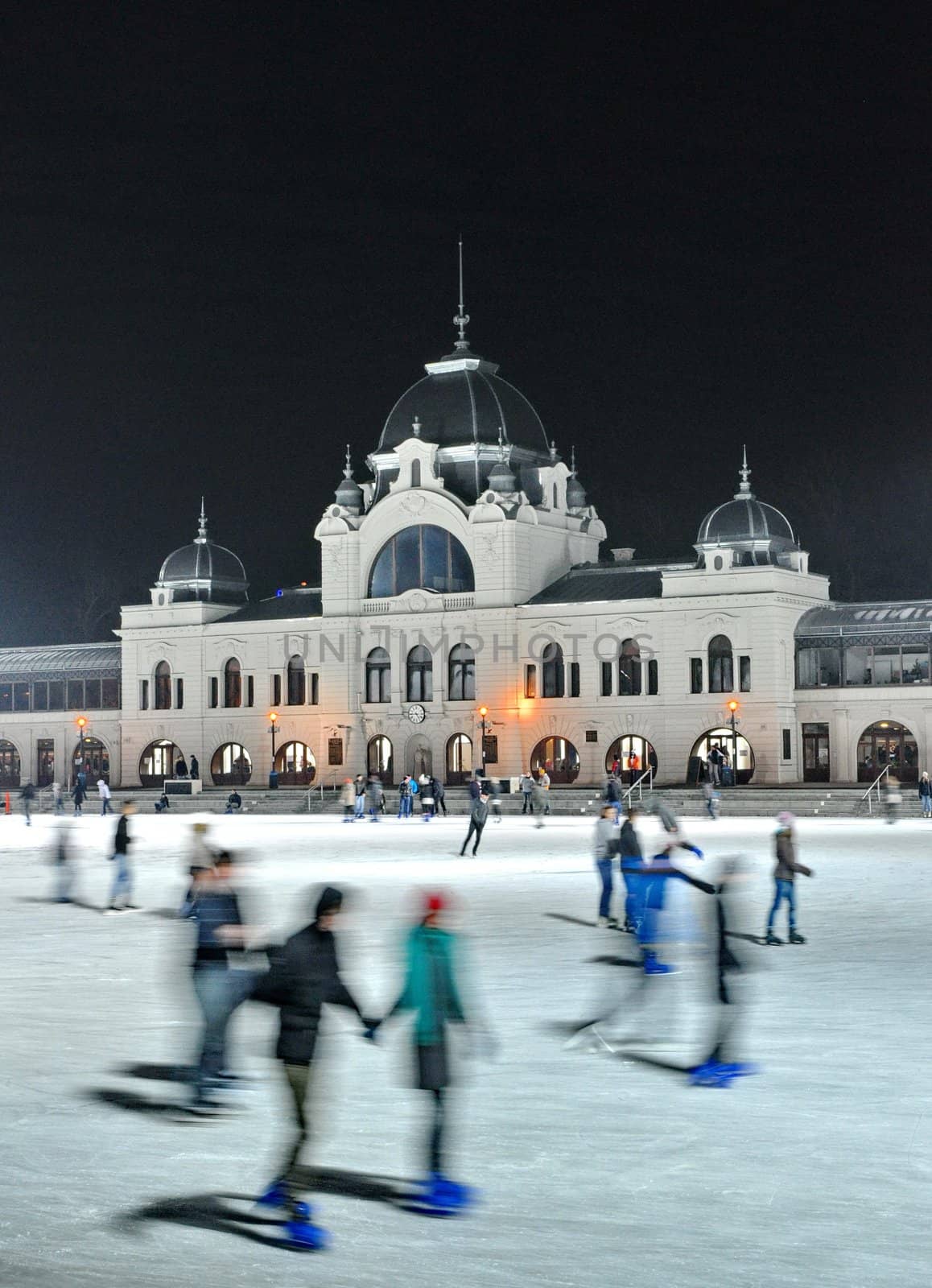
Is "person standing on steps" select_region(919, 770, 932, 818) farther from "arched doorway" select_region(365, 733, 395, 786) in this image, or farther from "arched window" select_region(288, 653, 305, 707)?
"arched window" select_region(288, 653, 305, 707)

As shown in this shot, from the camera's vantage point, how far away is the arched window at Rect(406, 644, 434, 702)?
79.4 metres

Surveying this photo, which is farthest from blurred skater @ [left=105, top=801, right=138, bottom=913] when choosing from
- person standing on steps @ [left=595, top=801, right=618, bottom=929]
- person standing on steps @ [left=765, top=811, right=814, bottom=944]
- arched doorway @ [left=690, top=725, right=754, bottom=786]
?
arched doorway @ [left=690, top=725, right=754, bottom=786]

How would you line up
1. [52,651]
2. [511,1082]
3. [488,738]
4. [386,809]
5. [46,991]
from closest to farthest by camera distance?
1. [511,1082]
2. [46,991]
3. [386,809]
4. [488,738]
5. [52,651]

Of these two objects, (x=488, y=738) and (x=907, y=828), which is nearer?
(x=907, y=828)

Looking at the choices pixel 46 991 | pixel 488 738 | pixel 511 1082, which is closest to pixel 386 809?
pixel 488 738

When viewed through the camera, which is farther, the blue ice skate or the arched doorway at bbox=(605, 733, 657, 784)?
the arched doorway at bbox=(605, 733, 657, 784)

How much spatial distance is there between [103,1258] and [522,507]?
71.1 metres

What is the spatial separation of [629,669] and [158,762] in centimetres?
2485

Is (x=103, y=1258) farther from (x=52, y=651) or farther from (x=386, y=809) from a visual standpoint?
(x=52, y=651)

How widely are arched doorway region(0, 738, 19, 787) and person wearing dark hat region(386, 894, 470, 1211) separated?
83.8 m

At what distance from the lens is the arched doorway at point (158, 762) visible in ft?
280

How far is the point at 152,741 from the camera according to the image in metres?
86.1

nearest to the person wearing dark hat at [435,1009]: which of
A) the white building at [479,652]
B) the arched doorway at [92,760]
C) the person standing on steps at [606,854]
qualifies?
the person standing on steps at [606,854]

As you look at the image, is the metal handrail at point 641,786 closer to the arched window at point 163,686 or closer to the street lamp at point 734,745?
the street lamp at point 734,745
